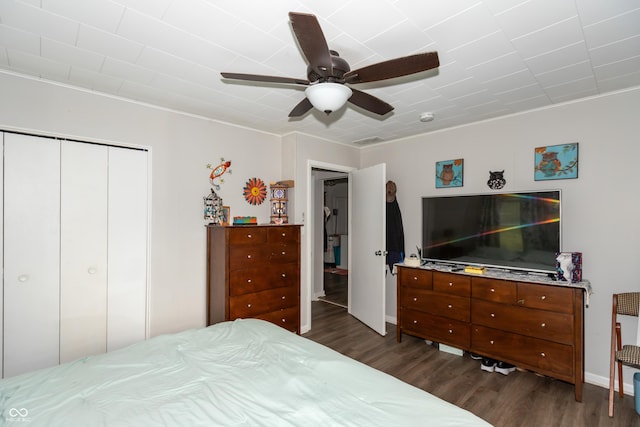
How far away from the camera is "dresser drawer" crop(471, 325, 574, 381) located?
2469 millimetres

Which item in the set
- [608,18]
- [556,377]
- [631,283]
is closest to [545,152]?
[631,283]

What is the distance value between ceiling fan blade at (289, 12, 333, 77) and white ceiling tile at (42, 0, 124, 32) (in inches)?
40.5

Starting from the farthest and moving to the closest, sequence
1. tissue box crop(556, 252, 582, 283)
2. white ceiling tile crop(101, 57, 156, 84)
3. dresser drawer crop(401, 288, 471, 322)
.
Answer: dresser drawer crop(401, 288, 471, 322) → tissue box crop(556, 252, 582, 283) → white ceiling tile crop(101, 57, 156, 84)

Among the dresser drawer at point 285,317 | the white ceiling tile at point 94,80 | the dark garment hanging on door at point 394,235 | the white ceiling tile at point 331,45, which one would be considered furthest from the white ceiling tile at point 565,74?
the white ceiling tile at point 94,80

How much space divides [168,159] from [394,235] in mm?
2862

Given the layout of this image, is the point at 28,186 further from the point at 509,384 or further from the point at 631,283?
the point at 631,283

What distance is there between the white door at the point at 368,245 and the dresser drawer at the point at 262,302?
1.07m

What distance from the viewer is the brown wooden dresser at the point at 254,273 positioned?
2.94 m

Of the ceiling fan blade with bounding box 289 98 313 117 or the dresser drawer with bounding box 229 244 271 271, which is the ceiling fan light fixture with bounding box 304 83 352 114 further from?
the dresser drawer with bounding box 229 244 271 271

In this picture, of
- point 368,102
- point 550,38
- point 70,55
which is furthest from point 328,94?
point 70,55

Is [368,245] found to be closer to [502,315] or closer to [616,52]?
[502,315]

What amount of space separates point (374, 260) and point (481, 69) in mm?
2403

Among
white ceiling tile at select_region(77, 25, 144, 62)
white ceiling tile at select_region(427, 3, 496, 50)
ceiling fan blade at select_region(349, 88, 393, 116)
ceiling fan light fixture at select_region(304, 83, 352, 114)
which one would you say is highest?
white ceiling tile at select_region(77, 25, 144, 62)

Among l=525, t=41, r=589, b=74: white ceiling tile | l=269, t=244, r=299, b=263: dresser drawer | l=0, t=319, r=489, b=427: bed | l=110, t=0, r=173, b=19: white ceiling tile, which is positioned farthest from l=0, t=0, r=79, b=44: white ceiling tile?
l=525, t=41, r=589, b=74: white ceiling tile
